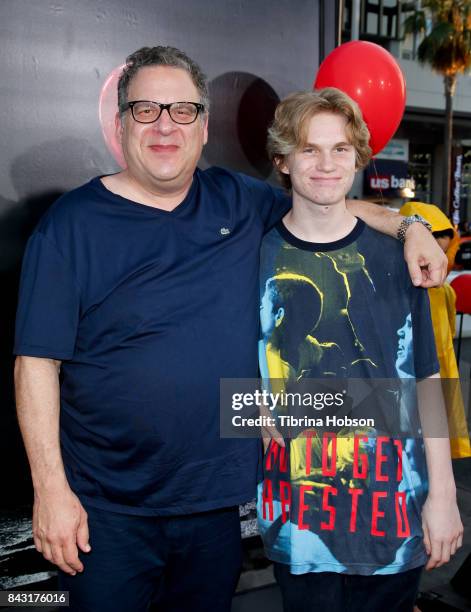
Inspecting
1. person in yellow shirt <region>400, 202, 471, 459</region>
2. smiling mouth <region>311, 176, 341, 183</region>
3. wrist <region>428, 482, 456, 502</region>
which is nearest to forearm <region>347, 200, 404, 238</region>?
smiling mouth <region>311, 176, 341, 183</region>

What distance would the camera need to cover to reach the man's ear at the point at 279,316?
5.01ft

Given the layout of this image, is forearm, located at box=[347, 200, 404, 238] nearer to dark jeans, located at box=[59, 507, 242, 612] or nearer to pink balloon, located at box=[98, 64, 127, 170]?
dark jeans, located at box=[59, 507, 242, 612]

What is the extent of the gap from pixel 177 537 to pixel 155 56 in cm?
129

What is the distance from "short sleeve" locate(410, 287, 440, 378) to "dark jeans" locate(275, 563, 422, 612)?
1.68ft

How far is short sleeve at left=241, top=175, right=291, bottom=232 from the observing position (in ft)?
5.71

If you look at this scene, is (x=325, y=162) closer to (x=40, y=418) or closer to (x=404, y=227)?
(x=404, y=227)

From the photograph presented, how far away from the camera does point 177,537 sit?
158 centimetres

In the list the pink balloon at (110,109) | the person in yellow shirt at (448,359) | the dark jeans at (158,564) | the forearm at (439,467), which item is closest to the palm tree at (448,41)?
the person in yellow shirt at (448,359)

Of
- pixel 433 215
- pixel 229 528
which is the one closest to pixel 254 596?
Answer: pixel 229 528

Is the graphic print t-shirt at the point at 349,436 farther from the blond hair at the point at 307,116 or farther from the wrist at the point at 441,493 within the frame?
the blond hair at the point at 307,116

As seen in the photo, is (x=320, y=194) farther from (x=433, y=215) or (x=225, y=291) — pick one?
(x=433, y=215)

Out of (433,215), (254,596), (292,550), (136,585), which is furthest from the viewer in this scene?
(433,215)

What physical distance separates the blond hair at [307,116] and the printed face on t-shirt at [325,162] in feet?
0.05

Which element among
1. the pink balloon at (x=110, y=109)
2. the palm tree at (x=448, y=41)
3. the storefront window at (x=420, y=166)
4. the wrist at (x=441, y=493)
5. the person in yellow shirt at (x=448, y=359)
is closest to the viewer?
the wrist at (x=441, y=493)
